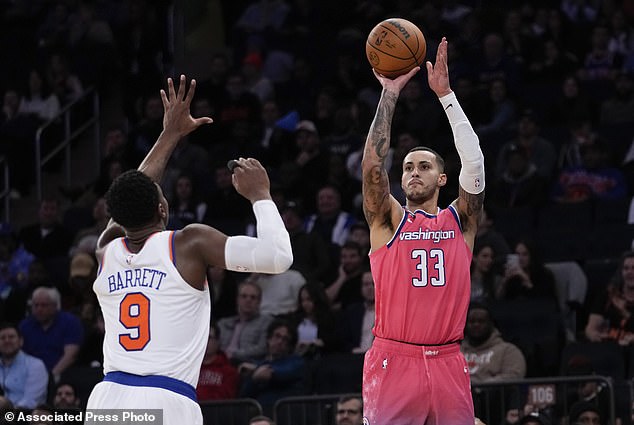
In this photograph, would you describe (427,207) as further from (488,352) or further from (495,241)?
(495,241)

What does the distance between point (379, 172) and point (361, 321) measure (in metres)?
5.11

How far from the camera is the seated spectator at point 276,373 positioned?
13008 mm

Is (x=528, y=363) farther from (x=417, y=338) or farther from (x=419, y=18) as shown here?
(x=419, y=18)

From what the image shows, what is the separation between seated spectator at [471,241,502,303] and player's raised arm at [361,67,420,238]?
4.99 m

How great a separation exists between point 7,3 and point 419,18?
773cm

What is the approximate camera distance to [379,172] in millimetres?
Result: 8680

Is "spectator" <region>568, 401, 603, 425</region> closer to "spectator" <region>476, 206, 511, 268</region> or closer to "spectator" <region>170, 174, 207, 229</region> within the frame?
"spectator" <region>476, 206, 511, 268</region>

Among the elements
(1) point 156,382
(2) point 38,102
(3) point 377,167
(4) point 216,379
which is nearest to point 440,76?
(3) point 377,167

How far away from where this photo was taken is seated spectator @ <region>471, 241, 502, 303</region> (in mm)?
13609

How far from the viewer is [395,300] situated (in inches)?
336

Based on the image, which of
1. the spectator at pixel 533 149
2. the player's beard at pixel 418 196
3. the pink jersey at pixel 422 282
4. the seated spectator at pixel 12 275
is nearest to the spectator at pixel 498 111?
the spectator at pixel 533 149

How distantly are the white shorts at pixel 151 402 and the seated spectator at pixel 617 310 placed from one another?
678cm

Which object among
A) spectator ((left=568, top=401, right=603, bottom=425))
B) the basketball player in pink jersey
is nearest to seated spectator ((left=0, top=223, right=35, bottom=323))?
spectator ((left=568, top=401, right=603, bottom=425))

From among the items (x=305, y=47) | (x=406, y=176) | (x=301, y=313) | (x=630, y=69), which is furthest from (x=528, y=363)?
(x=305, y=47)
